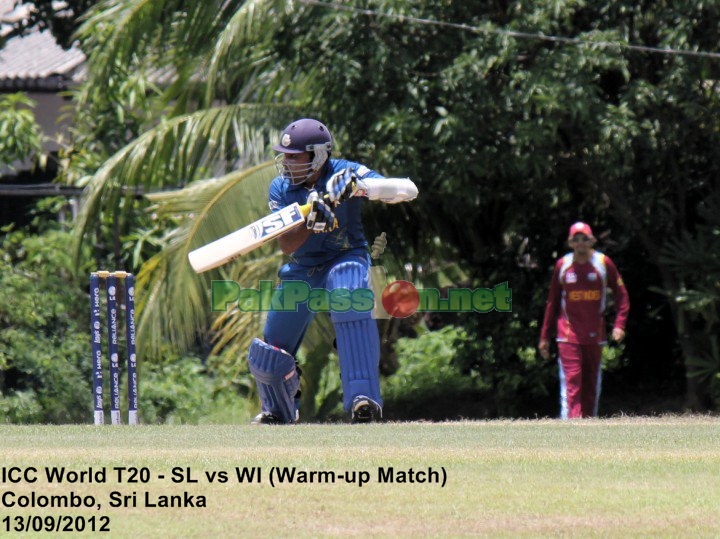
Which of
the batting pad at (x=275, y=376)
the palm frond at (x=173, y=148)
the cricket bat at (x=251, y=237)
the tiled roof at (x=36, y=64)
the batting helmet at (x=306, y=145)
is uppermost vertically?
the tiled roof at (x=36, y=64)

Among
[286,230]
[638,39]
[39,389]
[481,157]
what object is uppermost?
[638,39]

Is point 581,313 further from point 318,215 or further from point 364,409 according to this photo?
point 318,215

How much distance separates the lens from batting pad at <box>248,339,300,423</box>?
8.78 meters

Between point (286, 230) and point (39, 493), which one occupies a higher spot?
point (286, 230)

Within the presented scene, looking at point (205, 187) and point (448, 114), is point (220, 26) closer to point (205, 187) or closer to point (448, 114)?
point (205, 187)

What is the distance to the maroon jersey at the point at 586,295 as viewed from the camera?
11.9 m

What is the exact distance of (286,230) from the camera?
8.25 metres

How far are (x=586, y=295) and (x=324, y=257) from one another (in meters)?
3.83

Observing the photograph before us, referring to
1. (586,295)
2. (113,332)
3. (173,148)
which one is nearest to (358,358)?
A: (113,332)

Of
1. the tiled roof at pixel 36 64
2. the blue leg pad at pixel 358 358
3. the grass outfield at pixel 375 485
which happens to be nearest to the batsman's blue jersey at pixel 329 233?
the blue leg pad at pixel 358 358

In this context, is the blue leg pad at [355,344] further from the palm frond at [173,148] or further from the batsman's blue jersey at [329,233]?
the palm frond at [173,148]

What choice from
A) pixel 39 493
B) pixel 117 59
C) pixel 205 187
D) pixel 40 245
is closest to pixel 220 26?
pixel 117 59

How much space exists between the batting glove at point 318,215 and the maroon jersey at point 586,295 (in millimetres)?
4192

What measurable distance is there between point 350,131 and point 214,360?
376 centimetres
